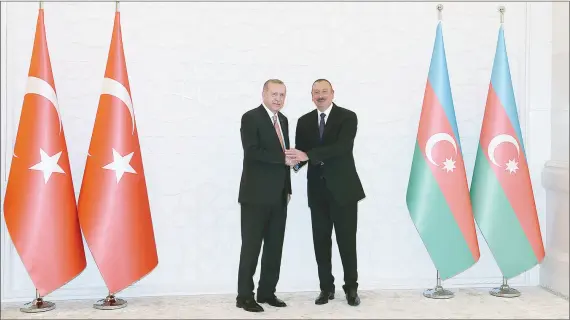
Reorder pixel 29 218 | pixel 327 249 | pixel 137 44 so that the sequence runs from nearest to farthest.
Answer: pixel 29 218
pixel 327 249
pixel 137 44

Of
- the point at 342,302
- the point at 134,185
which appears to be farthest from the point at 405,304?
the point at 134,185

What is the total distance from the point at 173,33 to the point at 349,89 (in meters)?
1.45

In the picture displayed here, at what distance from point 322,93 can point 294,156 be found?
0.52 m

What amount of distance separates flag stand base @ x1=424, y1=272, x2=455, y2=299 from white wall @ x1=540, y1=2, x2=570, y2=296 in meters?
0.88

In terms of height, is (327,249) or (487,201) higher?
(487,201)

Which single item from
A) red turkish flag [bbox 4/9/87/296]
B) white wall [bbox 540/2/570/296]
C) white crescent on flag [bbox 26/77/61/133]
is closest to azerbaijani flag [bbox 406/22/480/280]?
white wall [bbox 540/2/570/296]

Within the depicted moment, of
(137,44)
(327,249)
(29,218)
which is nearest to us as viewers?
(29,218)

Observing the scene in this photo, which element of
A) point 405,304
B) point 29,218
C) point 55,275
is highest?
point 29,218

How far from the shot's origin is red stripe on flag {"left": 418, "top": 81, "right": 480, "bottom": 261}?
171 inches

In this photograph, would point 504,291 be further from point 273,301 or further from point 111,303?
point 111,303

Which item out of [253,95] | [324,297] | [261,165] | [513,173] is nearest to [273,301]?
[324,297]

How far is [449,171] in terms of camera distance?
435cm

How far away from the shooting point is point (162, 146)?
15.0ft

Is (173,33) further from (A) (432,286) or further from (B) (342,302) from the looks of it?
(A) (432,286)
